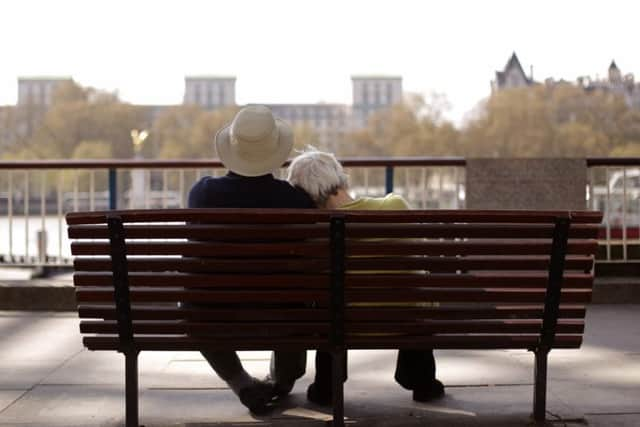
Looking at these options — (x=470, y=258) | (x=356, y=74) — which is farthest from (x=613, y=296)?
(x=356, y=74)

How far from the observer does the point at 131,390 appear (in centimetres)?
397

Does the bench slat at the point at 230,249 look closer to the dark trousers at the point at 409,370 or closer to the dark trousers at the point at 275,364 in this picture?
the dark trousers at the point at 275,364

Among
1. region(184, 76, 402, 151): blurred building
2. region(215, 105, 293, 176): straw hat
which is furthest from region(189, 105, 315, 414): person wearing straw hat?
region(184, 76, 402, 151): blurred building

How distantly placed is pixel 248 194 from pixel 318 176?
294mm

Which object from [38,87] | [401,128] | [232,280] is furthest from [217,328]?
[38,87]

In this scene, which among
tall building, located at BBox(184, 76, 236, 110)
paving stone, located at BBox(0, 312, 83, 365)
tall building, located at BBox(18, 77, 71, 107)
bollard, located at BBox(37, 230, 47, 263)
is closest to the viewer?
paving stone, located at BBox(0, 312, 83, 365)

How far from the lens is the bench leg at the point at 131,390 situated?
3971 millimetres

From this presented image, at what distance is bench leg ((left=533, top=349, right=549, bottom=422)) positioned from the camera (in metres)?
4.09

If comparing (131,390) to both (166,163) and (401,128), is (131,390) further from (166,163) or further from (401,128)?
(401,128)

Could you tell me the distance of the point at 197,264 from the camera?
3.81 meters

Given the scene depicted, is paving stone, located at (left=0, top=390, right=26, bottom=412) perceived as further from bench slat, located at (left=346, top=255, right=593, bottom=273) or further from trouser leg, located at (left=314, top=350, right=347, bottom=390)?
bench slat, located at (left=346, top=255, right=593, bottom=273)

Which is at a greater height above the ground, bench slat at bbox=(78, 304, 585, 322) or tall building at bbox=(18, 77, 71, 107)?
tall building at bbox=(18, 77, 71, 107)

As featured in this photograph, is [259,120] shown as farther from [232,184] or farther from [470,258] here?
[470,258]

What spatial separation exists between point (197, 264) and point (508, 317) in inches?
46.6
